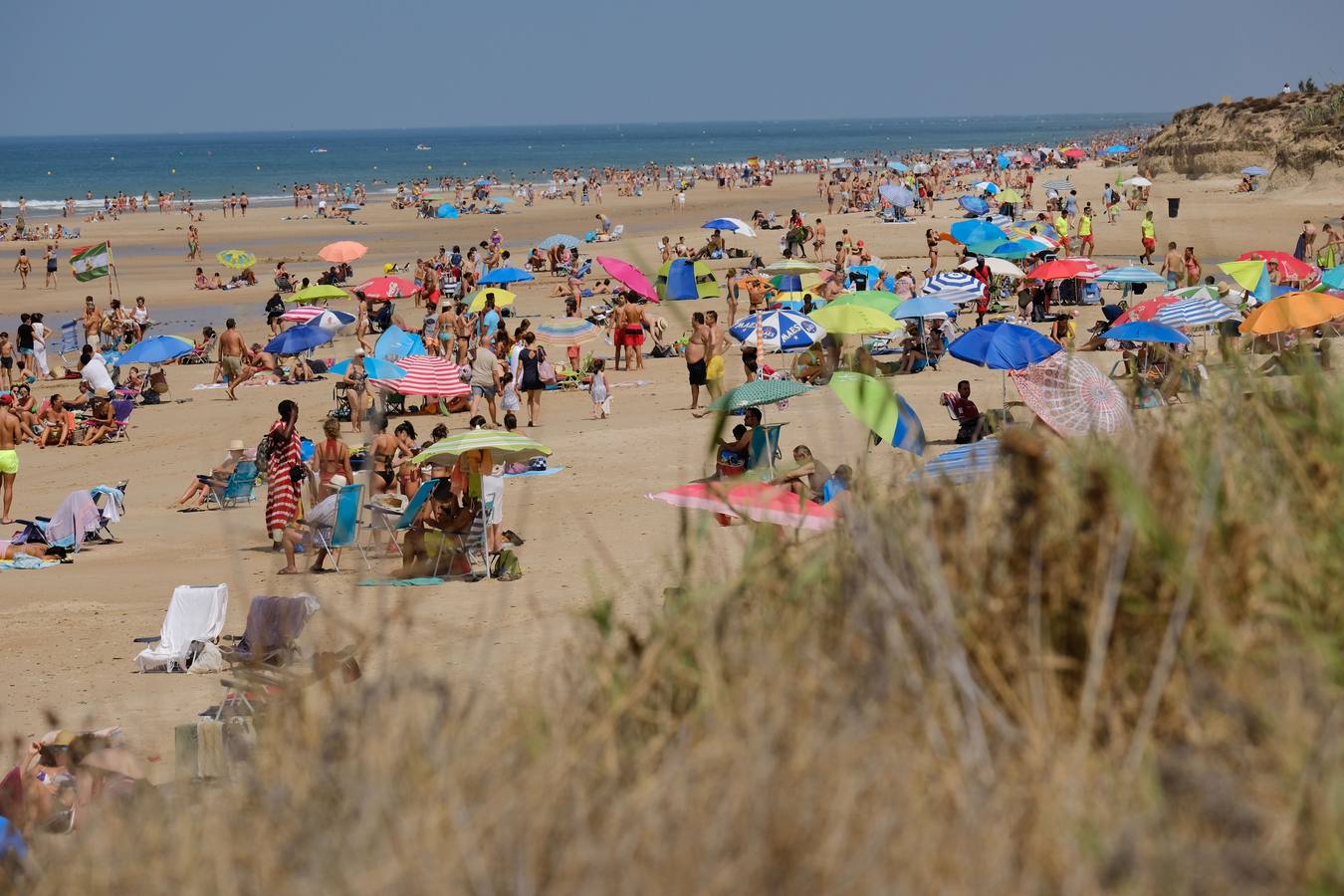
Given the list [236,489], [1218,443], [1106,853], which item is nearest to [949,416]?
[236,489]

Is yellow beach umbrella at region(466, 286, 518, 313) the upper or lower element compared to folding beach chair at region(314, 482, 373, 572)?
lower

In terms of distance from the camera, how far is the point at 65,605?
999cm

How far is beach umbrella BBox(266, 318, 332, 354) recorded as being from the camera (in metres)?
18.9

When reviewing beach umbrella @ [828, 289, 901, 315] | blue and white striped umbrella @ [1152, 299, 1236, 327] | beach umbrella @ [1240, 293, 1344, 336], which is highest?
beach umbrella @ [1240, 293, 1344, 336]

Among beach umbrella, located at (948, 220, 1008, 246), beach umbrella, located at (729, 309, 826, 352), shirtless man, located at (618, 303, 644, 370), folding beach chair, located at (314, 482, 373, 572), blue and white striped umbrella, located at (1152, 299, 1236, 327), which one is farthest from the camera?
beach umbrella, located at (948, 220, 1008, 246)

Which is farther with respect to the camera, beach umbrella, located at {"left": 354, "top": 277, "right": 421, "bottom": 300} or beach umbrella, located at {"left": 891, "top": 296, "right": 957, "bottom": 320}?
beach umbrella, located at {"left": 354, "top": 277, "right": 421, "bottom": 300}

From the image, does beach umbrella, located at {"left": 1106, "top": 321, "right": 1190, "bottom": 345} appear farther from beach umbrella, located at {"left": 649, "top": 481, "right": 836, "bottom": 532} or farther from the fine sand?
beach umbrella, located at {"left": 649, "top": 481, "right": 836, "bottom": 532}

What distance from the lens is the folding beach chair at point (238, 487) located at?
13023 mm

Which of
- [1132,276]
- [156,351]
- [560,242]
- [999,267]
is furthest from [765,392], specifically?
[560,242]

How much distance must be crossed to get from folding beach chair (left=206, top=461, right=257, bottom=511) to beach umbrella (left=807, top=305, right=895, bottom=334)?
5.99m

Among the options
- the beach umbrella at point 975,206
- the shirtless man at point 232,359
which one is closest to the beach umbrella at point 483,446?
the shirtless man at point 232,359

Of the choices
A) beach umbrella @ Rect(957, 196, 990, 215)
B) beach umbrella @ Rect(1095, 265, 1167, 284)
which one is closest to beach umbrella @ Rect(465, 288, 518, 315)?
beach umbrella @ Rect(1095, 265, 1167, 284)

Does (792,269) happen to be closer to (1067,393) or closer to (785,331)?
(785,331)

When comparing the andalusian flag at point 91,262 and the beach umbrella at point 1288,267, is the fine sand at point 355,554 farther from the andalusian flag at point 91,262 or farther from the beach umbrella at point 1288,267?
the beach umbrella at point 1288,267
